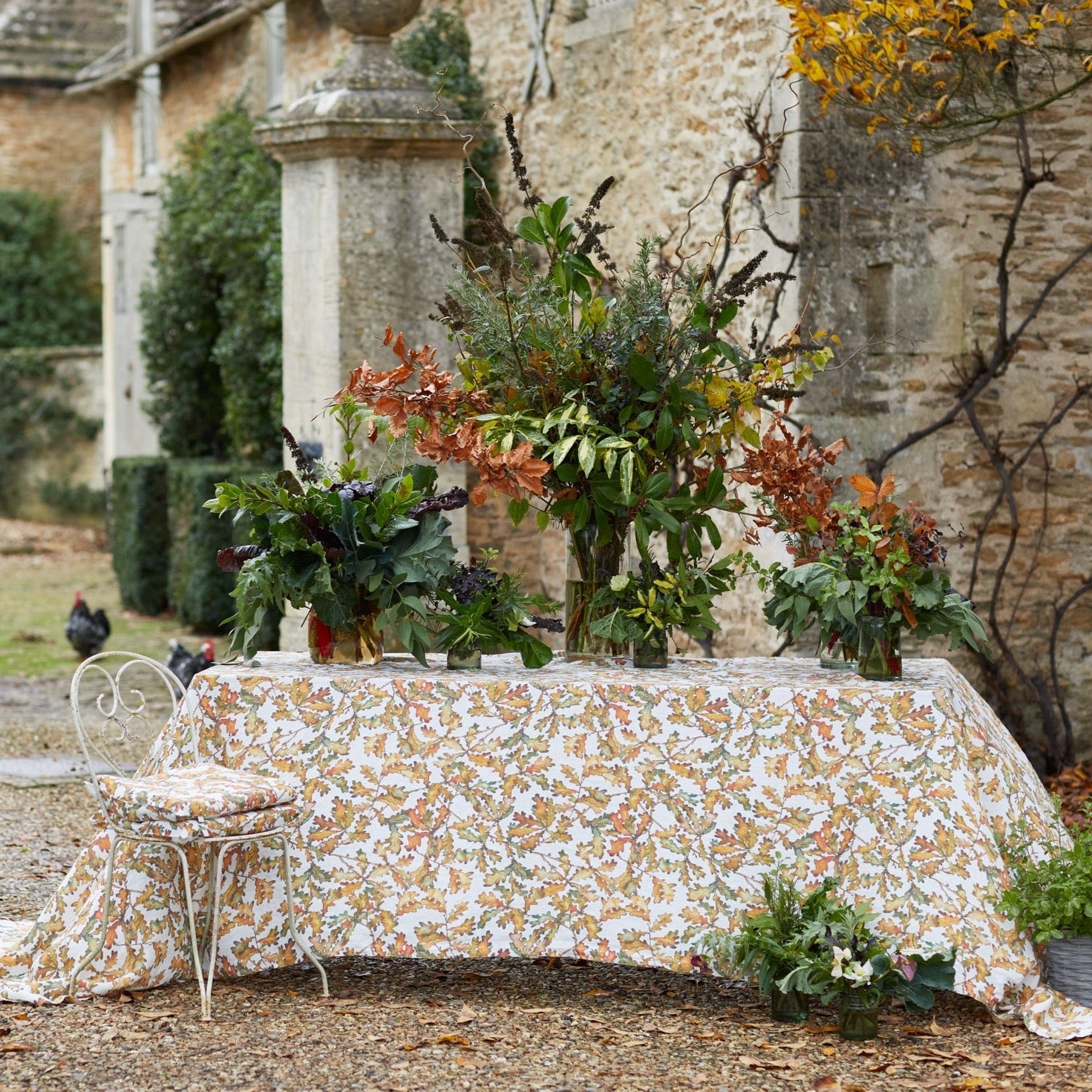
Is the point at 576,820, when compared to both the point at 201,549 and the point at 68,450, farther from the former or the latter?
the point at 68,450

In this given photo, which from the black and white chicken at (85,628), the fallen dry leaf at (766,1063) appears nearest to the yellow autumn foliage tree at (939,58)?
the fallen dry leaf at (766,1063)

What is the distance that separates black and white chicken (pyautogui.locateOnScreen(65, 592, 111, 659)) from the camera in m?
10.3

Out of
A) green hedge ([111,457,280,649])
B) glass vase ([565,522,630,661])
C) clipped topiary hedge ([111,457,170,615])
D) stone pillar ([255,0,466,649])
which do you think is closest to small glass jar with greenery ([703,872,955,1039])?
glass vase ([565,522,630,661])

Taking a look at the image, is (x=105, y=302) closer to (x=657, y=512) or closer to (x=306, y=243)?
(x=306, y=243)

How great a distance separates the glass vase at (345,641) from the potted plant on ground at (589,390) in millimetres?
490

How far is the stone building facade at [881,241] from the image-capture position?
7.22 meters

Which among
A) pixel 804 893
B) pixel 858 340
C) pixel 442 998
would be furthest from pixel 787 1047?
pixel 858 340

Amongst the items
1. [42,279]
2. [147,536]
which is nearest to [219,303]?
[147,536]

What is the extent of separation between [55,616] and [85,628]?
312cm

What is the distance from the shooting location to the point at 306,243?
755 cm

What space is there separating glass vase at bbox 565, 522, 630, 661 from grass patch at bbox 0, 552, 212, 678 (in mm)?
4989

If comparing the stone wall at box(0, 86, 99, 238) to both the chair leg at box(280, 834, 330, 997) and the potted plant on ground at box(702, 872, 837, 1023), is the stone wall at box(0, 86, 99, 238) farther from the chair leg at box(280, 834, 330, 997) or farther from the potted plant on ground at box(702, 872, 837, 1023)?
the potted plant on ground at box(702, 872, 837, 1023)

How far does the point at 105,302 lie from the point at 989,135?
1184 cm

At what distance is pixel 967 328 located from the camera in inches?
298
